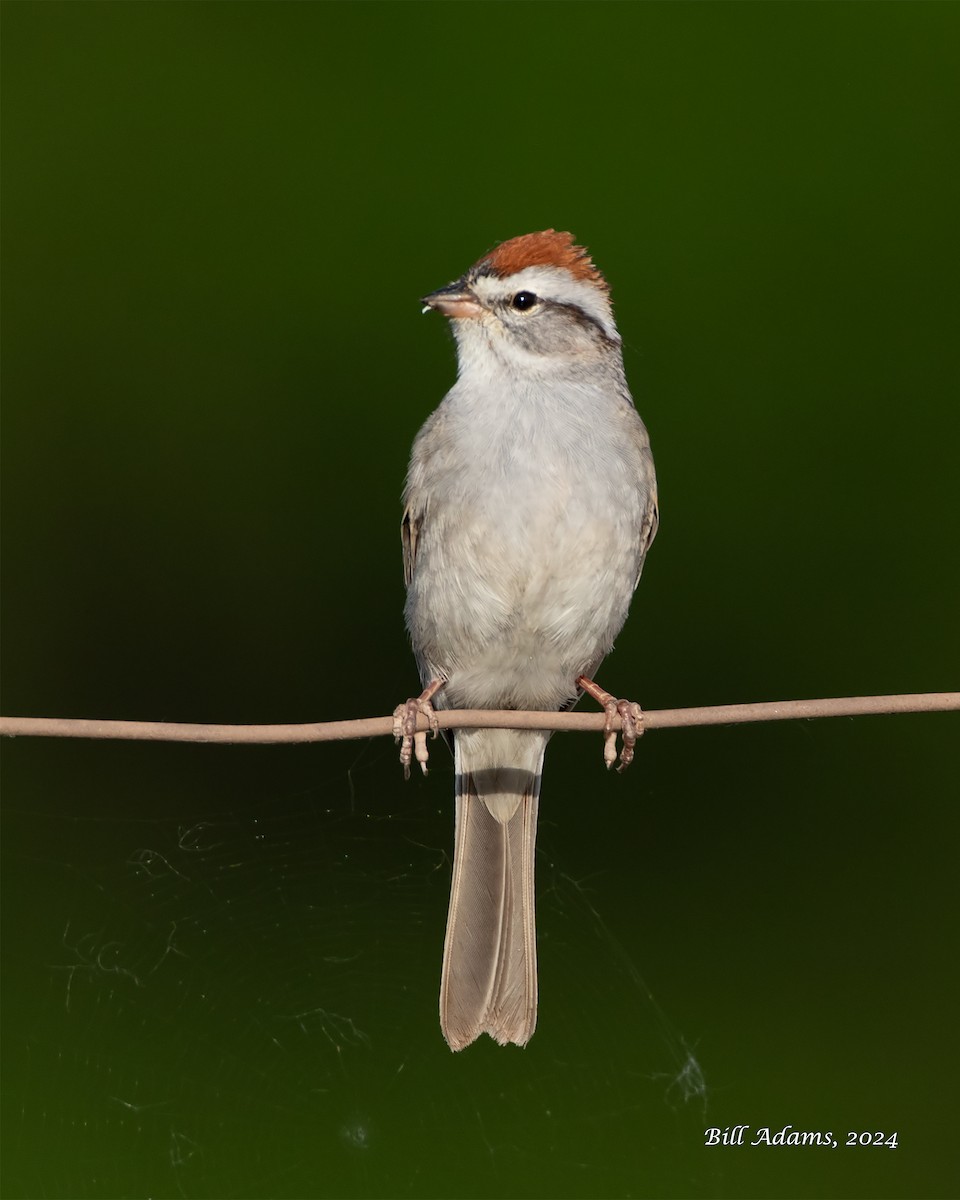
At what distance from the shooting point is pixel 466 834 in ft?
8.86

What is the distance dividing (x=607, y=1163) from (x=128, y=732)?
1.65 m

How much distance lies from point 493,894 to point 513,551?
0.70 m

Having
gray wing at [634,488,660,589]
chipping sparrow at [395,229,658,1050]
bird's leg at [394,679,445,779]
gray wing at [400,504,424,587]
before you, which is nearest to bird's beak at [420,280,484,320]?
chipping sparrow at [395,229,658,1050]

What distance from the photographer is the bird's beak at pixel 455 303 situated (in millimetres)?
2670

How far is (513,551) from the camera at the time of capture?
249cm

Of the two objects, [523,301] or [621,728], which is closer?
[621,728]

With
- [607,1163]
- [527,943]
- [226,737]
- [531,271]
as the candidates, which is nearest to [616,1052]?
[607,1163]

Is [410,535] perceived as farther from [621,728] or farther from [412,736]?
[621,728]

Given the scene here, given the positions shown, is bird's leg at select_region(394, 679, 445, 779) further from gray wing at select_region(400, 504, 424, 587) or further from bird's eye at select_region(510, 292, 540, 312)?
bird's eye at select_region(510, 292, 540, 312)

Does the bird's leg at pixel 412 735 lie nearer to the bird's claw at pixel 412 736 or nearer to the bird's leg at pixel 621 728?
the bird's claw at pixel 412 736

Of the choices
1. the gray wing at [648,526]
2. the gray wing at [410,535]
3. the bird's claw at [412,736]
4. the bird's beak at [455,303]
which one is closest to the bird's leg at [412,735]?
the bird's claw at [412,736]

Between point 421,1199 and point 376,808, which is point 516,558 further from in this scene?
→ point 421,1199

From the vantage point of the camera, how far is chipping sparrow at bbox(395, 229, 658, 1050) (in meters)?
2.49

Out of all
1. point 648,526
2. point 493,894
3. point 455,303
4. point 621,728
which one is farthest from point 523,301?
point 493,894
